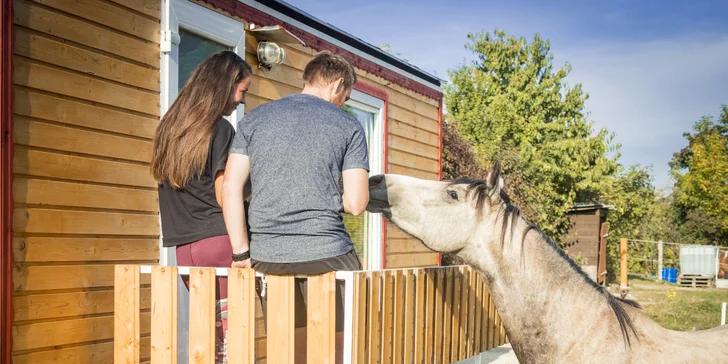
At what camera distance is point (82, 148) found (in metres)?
3.70

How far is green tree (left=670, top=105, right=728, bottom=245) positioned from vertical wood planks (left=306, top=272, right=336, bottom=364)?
1259 inches

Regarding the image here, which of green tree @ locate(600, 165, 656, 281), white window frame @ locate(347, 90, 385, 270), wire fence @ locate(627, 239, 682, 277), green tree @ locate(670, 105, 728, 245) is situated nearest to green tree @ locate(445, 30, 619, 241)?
green tree @ locate(600, 165, 656, 281)

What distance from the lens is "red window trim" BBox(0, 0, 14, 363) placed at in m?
3.14

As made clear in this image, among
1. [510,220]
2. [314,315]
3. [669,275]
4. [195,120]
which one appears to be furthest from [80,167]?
[669,275]

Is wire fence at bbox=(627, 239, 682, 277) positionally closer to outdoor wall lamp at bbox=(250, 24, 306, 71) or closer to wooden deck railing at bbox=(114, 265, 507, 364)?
outdoor wall lamp at bbox=(250, 24, 306, 71)

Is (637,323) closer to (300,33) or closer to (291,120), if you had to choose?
(291,120)

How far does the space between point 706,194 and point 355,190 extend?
3345 centimetres

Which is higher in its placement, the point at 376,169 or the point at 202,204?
the point at 376,169

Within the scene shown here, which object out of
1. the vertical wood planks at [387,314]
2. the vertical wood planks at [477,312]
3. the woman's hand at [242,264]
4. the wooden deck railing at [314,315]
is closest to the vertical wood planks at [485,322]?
the vertical wood planks at [477,312]

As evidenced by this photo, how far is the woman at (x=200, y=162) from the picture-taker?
2648 mm

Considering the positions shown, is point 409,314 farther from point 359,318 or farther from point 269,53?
point 269,53

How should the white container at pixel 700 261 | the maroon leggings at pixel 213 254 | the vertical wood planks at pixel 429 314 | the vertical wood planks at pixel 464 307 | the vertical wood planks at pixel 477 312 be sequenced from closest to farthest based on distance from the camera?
the maroon leggings at pixel 213 254, the vertical wood planks at pixel 429 314, the vertical wood planks at pixel 464 307, the vertical wood planks at pixel 477 312, the white container at pixel 700 261

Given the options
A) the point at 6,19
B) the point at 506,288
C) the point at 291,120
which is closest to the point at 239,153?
the point at 291,120

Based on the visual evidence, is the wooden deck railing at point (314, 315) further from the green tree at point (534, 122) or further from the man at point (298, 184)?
the green tree at point (534, 122)
